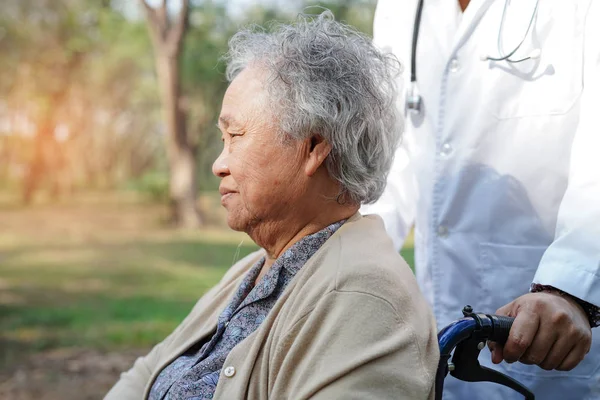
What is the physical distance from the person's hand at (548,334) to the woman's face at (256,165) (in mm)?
532

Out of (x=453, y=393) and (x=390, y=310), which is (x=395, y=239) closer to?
(x=453, y=393)

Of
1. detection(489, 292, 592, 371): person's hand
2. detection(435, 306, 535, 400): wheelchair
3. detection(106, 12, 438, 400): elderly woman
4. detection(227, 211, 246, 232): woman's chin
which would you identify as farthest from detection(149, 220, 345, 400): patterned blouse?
detection(489, 292, 592, 371): person's hand

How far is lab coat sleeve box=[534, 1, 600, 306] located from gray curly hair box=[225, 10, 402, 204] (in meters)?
0.41

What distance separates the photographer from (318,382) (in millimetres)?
1306

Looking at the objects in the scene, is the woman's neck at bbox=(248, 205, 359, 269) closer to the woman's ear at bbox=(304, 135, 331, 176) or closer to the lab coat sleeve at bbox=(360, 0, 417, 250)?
the woman's ear at bbox=(304, 135, 331, 176)

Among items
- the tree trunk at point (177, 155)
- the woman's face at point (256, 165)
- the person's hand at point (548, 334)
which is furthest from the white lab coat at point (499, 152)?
the tree trunk at point (177, 155)

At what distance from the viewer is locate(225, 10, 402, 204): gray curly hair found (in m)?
1.56

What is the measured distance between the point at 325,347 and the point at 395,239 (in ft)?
2.61

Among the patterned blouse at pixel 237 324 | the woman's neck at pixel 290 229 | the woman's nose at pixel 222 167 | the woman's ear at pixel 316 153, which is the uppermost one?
the woman's ear at pixel 316 153

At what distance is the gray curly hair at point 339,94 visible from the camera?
61.6 inches

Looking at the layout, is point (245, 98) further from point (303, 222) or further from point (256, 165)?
point (303, 222)

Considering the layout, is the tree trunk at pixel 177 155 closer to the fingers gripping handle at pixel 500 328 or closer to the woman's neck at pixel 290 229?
the woman's neck at pixel 290 229

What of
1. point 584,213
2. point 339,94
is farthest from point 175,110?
point 584,213

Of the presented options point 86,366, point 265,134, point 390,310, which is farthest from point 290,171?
point 86,366
